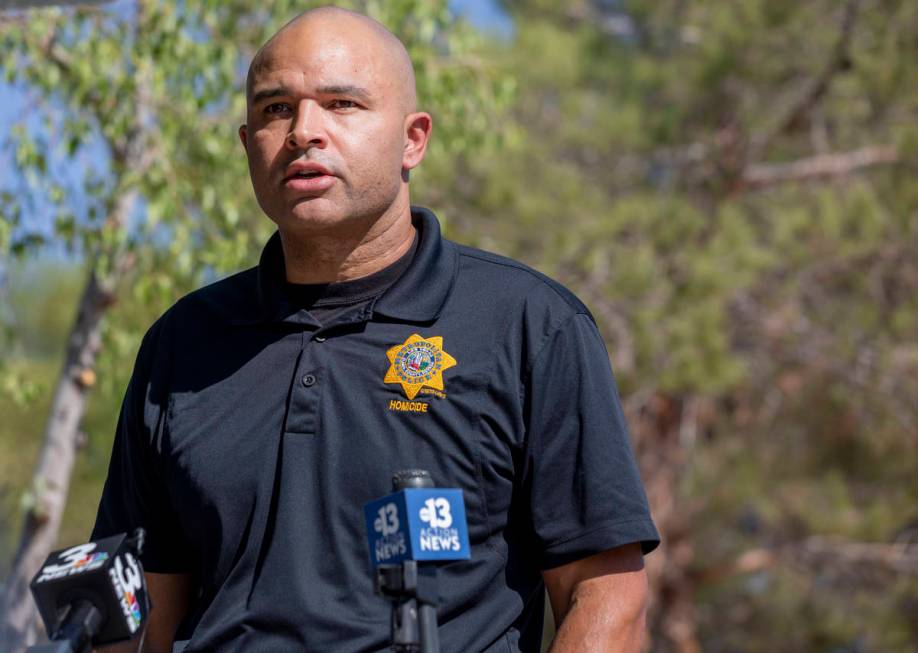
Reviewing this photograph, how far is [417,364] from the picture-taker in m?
2.61

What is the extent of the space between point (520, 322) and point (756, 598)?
16397 millimetres

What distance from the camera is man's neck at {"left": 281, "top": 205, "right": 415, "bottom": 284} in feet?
9.11

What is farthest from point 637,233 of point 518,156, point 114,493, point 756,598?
point 114,493

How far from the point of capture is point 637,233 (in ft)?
44.1

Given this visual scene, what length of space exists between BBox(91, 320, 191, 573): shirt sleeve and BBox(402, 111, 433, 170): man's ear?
656 mm

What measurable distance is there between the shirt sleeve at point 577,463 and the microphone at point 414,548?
0.39m

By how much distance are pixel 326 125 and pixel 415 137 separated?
0.87ft

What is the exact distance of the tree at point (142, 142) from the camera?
272 inches

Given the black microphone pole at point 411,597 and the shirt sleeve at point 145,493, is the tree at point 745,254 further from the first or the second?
the black microphone pole at point 411,597

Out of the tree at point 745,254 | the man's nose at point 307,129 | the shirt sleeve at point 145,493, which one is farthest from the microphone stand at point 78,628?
the tree at point 745,254

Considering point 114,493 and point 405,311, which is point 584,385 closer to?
point 405,311

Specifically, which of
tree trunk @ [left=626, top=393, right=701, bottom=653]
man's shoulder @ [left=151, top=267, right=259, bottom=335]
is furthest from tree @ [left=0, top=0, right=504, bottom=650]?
tree trunk @ [left=626, top=393, right=701, bottom=653]

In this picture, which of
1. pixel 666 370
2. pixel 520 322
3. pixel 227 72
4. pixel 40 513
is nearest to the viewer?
pixel 520 322

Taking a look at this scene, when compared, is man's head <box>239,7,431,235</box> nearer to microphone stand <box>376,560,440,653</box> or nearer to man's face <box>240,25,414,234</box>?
man's face <box>240,25,414,234</box>
